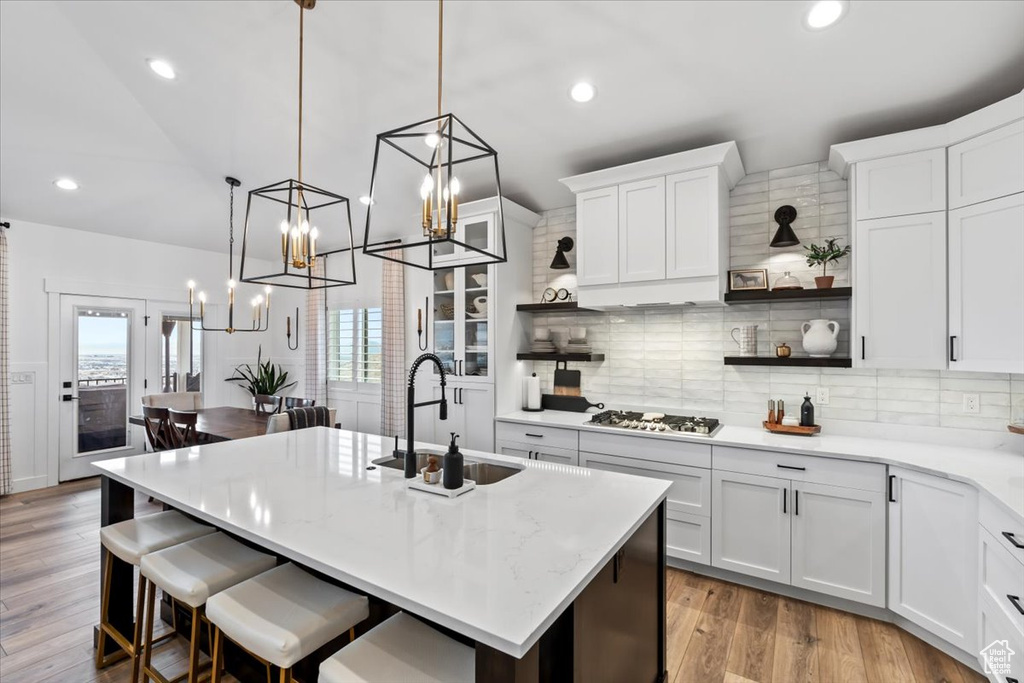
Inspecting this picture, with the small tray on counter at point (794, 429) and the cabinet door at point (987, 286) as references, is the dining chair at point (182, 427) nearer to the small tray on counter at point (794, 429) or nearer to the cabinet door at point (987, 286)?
the small tray on counter at point (794, 429)

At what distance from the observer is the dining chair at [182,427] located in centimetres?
352

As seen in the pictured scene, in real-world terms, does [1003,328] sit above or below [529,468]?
above

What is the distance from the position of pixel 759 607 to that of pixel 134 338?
6.34 meters

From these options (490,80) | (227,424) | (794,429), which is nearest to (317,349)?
(227,424)

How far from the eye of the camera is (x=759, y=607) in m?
2.56

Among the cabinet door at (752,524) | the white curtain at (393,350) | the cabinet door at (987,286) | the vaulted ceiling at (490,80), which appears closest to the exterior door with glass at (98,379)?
the vaulted ceiling at (490,80)

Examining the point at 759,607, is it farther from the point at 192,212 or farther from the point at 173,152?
the point at 192,212

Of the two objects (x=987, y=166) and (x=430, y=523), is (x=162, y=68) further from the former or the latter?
(x=987, y=166)

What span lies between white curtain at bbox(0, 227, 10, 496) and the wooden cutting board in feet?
16.3

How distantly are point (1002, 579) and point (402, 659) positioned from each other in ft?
7.08

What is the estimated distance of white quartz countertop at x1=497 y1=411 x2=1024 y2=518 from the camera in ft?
6.26

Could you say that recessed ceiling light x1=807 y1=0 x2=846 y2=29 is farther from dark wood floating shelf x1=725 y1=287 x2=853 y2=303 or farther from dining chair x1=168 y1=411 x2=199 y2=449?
dining chair x1=168 y1=411 x2=199 y2=449

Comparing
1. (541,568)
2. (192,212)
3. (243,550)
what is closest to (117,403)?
(192,212)

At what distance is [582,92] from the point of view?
2672 mm
